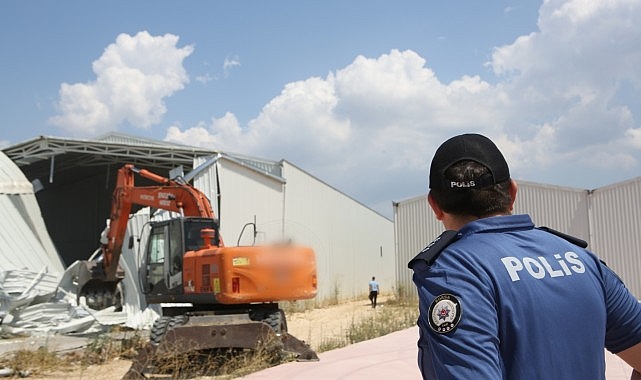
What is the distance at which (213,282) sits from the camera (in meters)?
12.2

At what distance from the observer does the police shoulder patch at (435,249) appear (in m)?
1.76

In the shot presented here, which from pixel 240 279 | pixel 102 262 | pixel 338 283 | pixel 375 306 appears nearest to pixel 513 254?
pixel 240 279

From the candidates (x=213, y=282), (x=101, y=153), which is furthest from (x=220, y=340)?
(x=101, y=153)

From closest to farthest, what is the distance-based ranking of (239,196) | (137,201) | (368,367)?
1. (368,367)
2. (137,201)
3. (239,196)

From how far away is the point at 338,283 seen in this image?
98.1ft

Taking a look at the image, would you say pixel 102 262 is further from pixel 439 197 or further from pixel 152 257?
pixel 439 197

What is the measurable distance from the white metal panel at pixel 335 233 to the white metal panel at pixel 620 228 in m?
9.78

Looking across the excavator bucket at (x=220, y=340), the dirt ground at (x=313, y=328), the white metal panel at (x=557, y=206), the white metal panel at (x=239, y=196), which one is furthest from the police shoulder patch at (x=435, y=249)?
the white metal panel at (x=557, y=206)

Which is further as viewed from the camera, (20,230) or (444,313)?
(20,230)

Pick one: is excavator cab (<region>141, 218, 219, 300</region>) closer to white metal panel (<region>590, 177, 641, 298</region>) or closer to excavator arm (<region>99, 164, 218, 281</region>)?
excavator arm (<region>99, 164, 218, 281</region>)

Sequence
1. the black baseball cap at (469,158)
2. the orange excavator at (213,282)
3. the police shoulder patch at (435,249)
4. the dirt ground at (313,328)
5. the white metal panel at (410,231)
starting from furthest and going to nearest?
the white metal panel at (410,231), the dirt ground at (313,328), the orange excavator at (213,282), the black baseball cap at (469,158), the police shoulder patch at (435,249)

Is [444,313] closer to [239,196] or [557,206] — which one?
[239,196]

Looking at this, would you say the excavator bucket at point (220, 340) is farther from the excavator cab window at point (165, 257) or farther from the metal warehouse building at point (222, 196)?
the metal warehouse building at point (222, 196)

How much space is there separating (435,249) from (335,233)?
28.7m
